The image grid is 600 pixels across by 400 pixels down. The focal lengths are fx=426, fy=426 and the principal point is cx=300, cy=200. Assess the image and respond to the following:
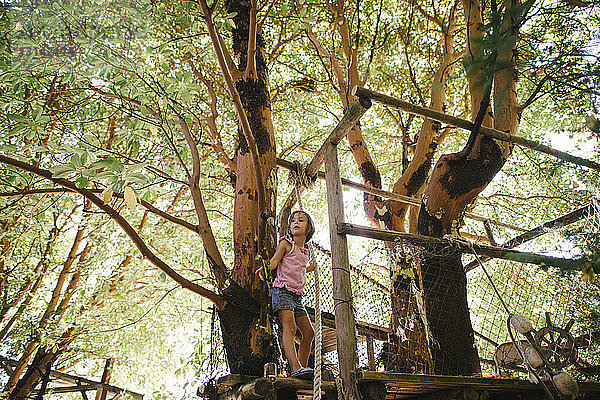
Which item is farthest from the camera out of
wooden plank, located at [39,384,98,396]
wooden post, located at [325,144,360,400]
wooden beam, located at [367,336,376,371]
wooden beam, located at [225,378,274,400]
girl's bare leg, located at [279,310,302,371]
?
wooden plank, located at [39,384,98,396]

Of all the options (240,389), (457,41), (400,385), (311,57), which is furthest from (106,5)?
(457,41)

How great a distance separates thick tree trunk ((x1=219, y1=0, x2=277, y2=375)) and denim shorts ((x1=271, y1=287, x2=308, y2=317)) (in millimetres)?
137

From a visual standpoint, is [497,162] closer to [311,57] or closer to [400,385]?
[400,385]

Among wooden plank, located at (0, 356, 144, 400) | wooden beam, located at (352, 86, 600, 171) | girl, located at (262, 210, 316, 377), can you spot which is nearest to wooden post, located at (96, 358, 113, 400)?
wooden plank, located at (0, 356, 144, 400)

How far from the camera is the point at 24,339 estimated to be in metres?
5.56

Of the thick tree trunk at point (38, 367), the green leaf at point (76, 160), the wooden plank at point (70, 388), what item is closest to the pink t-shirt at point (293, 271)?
the green leaf at point (76, 160)

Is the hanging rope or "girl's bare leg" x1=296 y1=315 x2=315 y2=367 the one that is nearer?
the hanging rope

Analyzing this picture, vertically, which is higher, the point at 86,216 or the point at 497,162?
the point at 86,216

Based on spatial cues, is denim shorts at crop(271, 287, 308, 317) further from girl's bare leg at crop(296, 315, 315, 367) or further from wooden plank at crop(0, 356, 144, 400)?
wooden plank at crop(0, 356, 144, 400)

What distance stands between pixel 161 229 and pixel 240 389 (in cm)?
557

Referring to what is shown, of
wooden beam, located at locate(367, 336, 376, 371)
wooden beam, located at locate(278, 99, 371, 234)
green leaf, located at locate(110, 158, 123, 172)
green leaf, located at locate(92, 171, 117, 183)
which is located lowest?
wooden beam, located at locate(367, 336, 376, 371)

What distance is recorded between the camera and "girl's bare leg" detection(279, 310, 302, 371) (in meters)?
2.54

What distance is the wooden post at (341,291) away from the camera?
239 centimetres

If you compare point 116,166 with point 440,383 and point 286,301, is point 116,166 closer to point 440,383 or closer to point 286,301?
point 286,301
